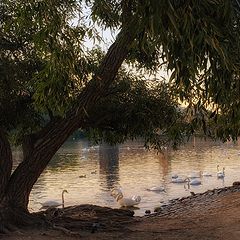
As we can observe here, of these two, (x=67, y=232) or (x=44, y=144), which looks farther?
(x=44, y=144)

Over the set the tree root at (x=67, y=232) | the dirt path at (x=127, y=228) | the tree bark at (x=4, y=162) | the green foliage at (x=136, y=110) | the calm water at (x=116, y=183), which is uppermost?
the green foliage at (x=136, y=110)

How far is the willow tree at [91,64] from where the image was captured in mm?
4789

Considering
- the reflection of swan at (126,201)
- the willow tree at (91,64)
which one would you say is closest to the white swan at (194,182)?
the reflection of swan at (126,201)

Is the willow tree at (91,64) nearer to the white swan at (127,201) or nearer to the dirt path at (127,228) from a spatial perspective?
the dirt path at (127,228)

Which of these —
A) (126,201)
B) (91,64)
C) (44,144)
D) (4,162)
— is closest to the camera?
(91,64)

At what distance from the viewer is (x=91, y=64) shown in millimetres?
9984

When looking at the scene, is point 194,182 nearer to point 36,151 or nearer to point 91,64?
point 36,151

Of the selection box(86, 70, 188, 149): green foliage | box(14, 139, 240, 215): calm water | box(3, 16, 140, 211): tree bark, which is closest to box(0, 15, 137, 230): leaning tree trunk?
box(3, 16, 140, 211): tree bark

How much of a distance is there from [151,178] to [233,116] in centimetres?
3206

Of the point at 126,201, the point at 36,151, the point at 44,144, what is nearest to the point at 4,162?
the point at 36,151

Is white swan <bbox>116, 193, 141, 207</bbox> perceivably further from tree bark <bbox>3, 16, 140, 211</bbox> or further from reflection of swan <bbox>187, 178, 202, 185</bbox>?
tree bark <bbox>3, 16, 140, 211</bbox>

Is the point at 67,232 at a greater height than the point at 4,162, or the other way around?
the point at 4,162

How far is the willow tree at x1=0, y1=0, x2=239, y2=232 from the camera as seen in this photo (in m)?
4.79

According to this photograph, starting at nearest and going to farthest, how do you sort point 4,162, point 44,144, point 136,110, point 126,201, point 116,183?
point 44,144
point 4,162
point 136,110
point 126,201
point 116,183
